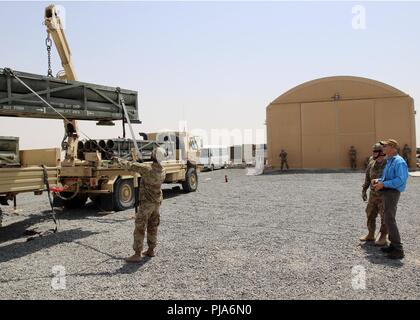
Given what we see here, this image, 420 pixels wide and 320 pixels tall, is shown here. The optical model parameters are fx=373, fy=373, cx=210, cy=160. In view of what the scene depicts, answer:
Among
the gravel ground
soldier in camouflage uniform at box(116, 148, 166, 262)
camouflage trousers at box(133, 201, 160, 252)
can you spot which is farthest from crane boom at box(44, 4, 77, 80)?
camouflage trousers at box(133, 201, 160, 252)

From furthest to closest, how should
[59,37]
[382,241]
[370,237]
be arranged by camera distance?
[59,37] → [370,237] → [382,241]

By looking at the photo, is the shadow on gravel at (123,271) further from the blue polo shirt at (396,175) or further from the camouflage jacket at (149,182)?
the blue polo shirt at (396,175)

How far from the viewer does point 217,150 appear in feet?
98.7

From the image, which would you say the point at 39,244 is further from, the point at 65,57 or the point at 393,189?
the point at 65,57

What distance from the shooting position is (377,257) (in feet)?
18.1

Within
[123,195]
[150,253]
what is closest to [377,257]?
[150,253]

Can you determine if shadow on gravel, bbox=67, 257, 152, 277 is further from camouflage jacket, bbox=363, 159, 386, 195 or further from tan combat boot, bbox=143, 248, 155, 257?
camouflage jacket, bbox=363, 159, 386, 195

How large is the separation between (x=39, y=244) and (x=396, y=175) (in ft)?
20.0

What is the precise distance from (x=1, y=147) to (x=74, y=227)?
2.40 meters

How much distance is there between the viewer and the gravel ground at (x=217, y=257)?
171 inches

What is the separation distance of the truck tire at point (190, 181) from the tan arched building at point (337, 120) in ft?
38.7
